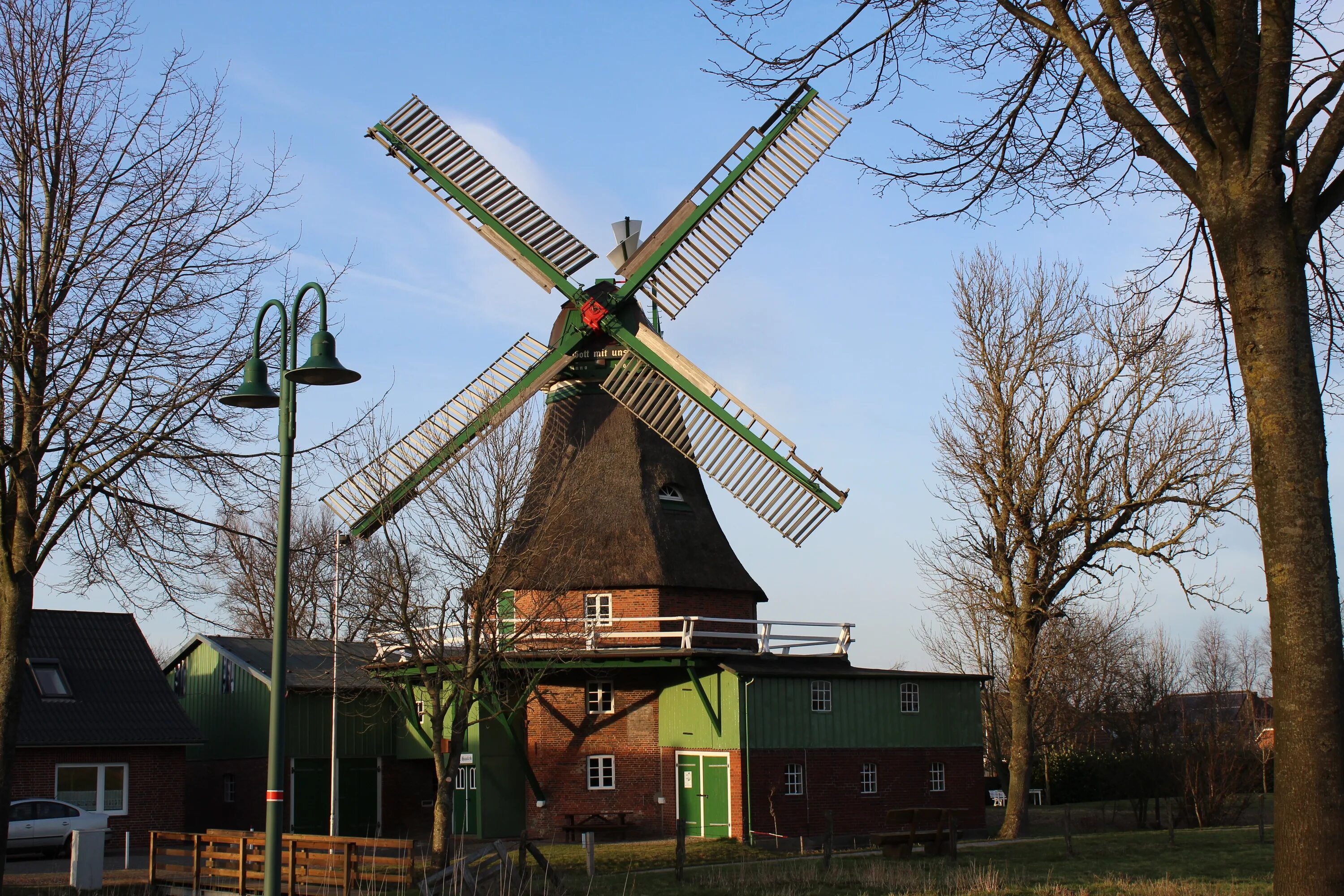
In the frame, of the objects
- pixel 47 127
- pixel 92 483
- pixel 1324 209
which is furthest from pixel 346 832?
pixel 1324 209

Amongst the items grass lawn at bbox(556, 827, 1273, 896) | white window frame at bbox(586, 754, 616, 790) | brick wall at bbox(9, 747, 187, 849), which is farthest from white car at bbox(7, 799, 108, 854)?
grass lawn at bbox(556, 827, 1273, 896)

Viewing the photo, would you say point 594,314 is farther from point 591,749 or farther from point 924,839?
point 924,839

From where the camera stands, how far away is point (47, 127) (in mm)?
11547

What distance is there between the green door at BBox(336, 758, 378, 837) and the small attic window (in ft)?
23.9

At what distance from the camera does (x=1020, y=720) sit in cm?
2481

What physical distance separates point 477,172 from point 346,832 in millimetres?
16719

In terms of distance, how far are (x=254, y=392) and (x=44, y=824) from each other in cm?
1750

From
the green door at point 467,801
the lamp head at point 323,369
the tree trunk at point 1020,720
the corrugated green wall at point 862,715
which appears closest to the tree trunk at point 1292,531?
the lamp head at point 323,369

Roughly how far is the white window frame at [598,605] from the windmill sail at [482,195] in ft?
21.1

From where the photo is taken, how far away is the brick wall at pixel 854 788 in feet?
80.5

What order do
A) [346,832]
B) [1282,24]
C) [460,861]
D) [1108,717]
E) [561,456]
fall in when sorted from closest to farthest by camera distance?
[1282,24]
[460,861]
[561,456]
[346,832]
[1108,717]

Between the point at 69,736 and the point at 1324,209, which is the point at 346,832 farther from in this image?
the point at 1324,209

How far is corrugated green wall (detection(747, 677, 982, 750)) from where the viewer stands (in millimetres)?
24828

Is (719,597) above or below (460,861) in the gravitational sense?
above
